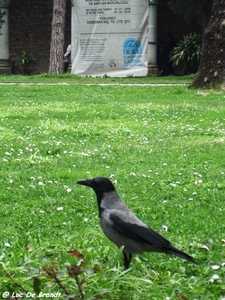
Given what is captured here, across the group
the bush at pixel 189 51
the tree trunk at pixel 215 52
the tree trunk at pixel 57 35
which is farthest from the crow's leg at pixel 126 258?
the bush at pixel 189 51

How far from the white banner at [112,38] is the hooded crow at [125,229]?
891 inches

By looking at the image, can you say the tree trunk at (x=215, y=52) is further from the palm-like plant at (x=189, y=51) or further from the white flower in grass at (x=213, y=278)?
the white flower in grass at (x=213, y=278)

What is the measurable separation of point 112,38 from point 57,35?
2.07 meters

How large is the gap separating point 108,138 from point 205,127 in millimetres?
1723

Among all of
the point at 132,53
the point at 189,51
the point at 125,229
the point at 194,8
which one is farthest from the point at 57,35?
the point at 125,229

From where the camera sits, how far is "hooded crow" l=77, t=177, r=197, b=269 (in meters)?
3.48

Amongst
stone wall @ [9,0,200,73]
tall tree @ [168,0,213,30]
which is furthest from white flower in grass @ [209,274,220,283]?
stone wall @ [9,0,200,73]

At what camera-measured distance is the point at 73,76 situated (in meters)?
24.3

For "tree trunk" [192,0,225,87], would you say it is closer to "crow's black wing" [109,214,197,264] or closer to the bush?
the bush

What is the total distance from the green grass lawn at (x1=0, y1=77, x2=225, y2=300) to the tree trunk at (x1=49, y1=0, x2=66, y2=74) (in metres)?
12.3

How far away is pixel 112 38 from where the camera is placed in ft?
86.5

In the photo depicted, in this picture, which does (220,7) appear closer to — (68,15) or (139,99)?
(139,99)

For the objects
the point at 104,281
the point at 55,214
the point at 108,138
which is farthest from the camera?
the point at 108,138

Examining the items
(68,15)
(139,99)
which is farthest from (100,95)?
(68,15)
